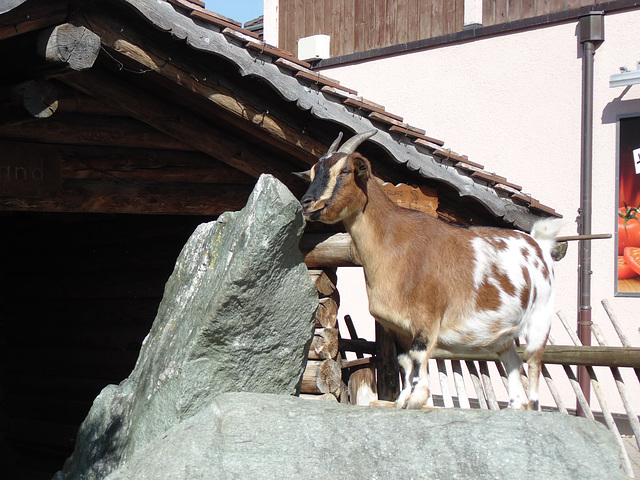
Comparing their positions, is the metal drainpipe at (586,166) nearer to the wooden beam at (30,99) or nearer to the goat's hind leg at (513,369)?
the goat's hind leg at (513,369)

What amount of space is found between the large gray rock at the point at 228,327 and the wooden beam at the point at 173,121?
5.04 feet

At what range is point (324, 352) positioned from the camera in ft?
22.2

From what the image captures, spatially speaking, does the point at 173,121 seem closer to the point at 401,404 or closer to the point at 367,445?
the point at 401,404

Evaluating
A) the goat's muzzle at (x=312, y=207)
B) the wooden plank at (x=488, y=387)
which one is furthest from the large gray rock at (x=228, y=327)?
the wooden plank at (x=488, y=387)

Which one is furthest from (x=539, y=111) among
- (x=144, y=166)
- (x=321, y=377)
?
(x=144, y=166)

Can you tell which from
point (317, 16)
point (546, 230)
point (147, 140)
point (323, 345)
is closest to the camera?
point (546, 230)

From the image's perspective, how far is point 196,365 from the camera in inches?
183

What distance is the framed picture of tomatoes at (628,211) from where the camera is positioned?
10633 millimetres

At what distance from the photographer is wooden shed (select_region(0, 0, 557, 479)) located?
5.23m

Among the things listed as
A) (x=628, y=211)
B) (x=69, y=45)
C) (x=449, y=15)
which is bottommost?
(x=628, y=211)

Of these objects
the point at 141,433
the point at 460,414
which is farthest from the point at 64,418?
the point at 460,414

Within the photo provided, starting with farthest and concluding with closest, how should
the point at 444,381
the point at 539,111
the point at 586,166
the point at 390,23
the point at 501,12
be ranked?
the point at 390,23
the point at 501,12
the point at 539,111
the point at 586,166
the point at 444,381

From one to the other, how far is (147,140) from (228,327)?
255 centimetres

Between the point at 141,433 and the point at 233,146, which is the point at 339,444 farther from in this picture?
the point at 233,146
